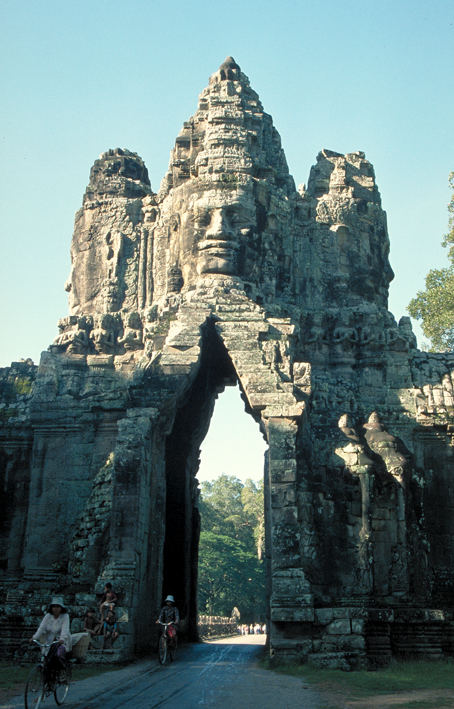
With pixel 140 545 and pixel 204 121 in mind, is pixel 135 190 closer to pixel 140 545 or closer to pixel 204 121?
pixel 204 121

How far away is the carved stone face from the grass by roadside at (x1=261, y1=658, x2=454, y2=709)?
9.16 metres

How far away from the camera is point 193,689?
9.60 meters

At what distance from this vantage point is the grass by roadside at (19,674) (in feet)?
30.5

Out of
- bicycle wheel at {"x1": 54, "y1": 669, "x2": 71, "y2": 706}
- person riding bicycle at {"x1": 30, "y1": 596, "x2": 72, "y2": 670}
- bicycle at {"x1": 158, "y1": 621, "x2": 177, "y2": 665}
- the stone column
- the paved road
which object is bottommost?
the paved road

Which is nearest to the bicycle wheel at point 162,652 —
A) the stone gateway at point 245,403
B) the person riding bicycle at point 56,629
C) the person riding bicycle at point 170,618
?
the person riding bicycle at point 170,618

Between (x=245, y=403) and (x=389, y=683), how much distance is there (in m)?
7.63

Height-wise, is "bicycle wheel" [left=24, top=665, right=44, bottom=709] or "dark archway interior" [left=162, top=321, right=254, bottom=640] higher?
"dark archway interior" [left=162, top=321, right=254, bottom=640]

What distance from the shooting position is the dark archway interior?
59.2ft

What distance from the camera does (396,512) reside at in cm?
1515

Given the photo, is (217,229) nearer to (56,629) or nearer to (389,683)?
(389,683)

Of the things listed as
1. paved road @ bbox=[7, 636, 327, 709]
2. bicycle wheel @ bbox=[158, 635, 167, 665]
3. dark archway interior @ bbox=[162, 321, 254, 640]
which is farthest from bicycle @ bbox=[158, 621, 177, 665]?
dark archway interior @ bbox=[162, 321, 254, 640]

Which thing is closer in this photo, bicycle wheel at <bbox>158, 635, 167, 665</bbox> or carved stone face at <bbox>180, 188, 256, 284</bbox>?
bicycle wheel at <bbox>158, 635, 167, 665</bbox>

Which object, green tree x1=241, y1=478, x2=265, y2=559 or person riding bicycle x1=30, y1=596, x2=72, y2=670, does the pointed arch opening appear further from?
green tree x1=241, y1=478, x2=265, y2=559

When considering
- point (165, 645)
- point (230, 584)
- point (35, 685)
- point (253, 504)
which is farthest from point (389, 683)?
point (253, 504)
